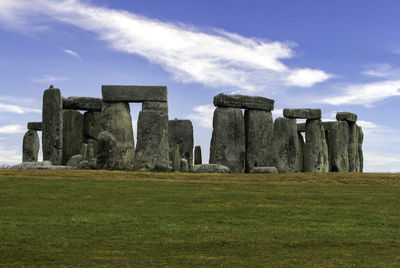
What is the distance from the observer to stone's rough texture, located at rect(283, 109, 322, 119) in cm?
3133

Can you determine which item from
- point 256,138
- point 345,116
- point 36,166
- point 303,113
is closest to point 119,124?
point 36,166

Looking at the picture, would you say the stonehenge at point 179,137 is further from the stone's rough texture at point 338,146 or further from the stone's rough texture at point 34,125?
the stone's rough texture at point 34,125

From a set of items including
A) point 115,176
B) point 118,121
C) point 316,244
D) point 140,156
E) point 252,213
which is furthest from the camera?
point 118,121

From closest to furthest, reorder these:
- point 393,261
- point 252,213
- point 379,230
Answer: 1. point 393,261
2. point 379,230
3. point 252,213

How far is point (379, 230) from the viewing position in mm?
12547

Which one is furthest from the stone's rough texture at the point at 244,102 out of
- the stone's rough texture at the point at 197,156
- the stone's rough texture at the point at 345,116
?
the stone's rough texture at the point at 345,116

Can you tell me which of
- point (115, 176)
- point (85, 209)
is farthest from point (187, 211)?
point (115, 176)

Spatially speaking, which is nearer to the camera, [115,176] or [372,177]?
[115,176]

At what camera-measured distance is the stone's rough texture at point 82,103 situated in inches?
1236

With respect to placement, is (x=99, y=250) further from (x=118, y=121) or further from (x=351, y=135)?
(x=351, y=135)

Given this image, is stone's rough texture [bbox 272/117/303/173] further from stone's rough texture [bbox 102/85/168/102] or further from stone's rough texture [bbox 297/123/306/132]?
stone's rough texture [bbox 102/85/168/102]

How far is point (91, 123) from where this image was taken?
3312cm

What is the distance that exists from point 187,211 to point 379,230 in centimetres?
433

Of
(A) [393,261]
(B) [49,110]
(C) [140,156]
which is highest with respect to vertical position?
(B) [49,110]
